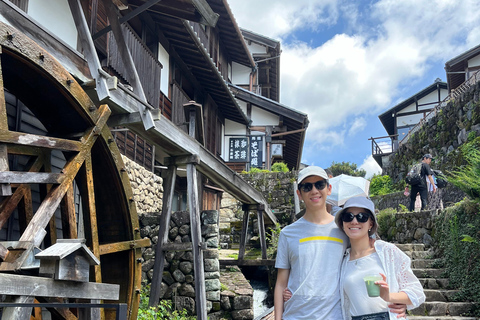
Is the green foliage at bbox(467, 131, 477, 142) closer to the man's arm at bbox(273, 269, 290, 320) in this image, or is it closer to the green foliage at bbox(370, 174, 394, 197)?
the green foliage at bbox(370, 174, 394, 197)

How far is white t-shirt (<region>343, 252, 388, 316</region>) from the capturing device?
2.30 meters

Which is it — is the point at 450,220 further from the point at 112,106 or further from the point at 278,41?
the point at 278,41

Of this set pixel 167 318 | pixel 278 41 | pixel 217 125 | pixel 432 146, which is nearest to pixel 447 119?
pixel 432 146

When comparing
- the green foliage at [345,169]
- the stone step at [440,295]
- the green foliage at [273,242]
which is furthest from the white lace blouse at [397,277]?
the green foliage at [345,169]

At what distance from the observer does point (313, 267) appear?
2.51 meters

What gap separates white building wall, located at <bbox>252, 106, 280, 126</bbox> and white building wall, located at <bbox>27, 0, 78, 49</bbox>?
36.4 ft

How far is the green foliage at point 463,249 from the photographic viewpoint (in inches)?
253

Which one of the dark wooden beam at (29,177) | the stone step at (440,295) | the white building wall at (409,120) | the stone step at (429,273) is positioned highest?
the white building wall at (409,120)

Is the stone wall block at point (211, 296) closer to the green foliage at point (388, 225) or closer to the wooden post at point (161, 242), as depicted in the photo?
the wooden post at point (161, 242)

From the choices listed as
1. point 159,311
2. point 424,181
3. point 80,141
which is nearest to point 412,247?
point 424,181

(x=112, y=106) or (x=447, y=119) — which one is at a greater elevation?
(x=447, y=119)

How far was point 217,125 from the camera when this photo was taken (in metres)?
15.2

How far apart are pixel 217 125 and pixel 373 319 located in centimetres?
1311

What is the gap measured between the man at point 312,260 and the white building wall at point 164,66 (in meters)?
8.18
